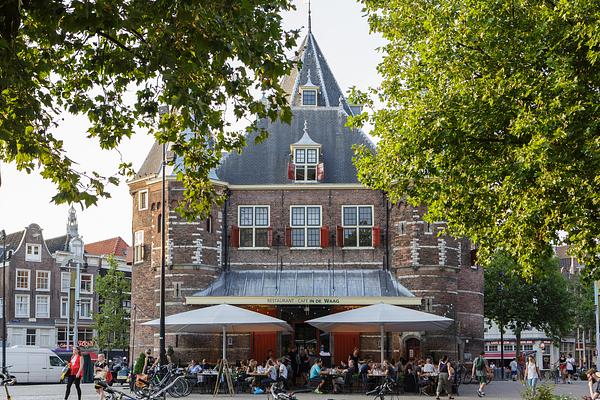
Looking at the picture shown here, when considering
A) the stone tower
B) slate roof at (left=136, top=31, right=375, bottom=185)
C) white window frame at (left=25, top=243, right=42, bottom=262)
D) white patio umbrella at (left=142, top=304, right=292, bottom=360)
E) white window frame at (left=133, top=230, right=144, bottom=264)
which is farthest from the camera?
white window frame at (left=25, top=243, right=42, bottom=262)

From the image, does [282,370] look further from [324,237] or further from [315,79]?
[315,79]

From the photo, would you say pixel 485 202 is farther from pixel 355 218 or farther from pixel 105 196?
pixel 355 218

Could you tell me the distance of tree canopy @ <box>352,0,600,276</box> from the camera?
20500 mm

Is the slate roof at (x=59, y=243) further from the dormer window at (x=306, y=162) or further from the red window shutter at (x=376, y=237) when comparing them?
the red window shutter at (x=376, y=237)

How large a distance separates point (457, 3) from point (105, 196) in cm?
1272

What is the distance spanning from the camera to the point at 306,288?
4303cm

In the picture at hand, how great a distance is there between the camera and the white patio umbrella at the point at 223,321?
1330 inches

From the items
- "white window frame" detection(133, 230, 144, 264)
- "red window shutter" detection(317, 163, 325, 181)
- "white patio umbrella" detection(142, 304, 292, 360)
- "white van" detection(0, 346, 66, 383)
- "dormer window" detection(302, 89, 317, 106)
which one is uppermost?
"dormer window" detection(302, 89, 317, 106)

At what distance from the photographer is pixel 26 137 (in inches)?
551

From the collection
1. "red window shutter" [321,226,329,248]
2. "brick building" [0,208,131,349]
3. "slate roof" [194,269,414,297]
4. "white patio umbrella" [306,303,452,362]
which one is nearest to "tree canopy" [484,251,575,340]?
"slate roof" [194,269,414,297]

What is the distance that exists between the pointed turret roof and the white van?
18059mm

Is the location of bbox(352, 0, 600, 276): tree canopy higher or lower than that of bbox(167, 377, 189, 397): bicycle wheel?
higher

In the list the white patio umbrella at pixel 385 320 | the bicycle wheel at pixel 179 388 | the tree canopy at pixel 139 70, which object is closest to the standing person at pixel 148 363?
the bicycle wheel at pixel 179 388

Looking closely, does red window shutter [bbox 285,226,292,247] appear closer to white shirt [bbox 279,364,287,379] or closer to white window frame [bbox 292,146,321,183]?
white window frame [bbox 292,146,321,183]
